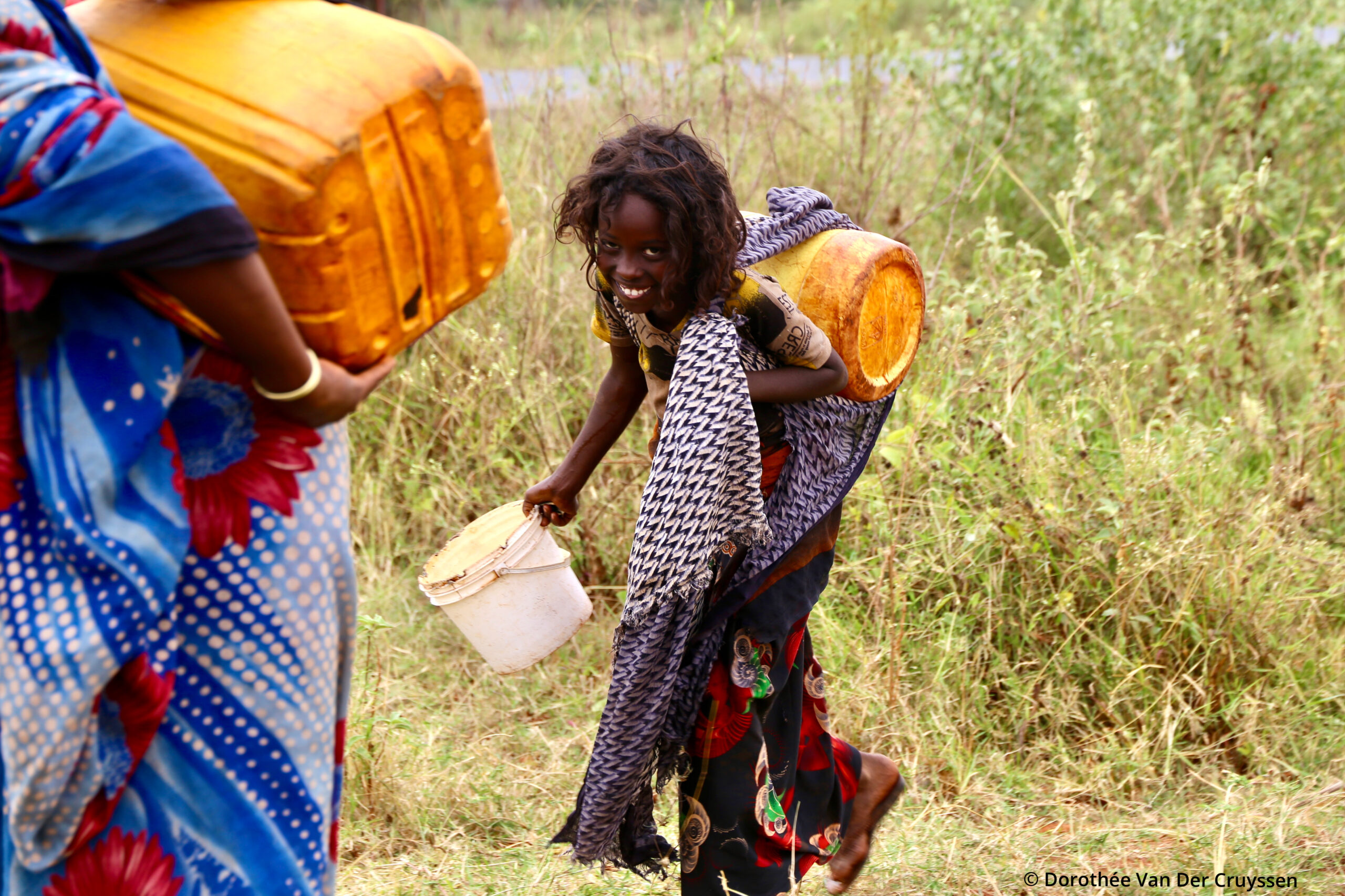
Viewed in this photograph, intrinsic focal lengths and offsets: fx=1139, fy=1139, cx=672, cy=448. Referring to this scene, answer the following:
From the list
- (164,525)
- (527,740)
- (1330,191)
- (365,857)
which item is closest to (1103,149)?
(1330,191)

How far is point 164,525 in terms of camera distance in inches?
44.4

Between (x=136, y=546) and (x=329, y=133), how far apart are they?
44cm

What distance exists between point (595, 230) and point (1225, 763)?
1918 mm

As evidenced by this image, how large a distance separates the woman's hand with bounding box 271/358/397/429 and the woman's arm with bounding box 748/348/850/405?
2.26 feet

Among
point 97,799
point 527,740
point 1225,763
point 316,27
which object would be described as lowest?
point 527,740

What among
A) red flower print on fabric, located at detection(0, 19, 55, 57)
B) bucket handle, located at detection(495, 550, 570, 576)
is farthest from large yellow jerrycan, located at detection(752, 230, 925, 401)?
red flower print on fabric, located at detection(0, 19, 55, 57)

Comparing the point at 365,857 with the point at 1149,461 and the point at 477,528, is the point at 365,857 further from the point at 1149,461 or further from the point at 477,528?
the point at 1149,461

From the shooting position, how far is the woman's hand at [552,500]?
204 centimetres

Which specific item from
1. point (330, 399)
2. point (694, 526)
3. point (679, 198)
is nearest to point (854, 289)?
point (679, 198)

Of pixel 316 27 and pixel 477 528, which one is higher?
pixel 316 27

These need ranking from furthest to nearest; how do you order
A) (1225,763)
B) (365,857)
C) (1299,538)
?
1. (1299,538)
2. (1225,763)
3. (365,857)

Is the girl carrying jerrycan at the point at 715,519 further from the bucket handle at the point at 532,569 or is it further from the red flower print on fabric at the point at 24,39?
the red flower print on fabric at the point at 24,39

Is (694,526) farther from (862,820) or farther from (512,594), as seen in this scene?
(862,820)

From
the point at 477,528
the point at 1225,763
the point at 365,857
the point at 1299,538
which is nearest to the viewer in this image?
the point at 477,528
